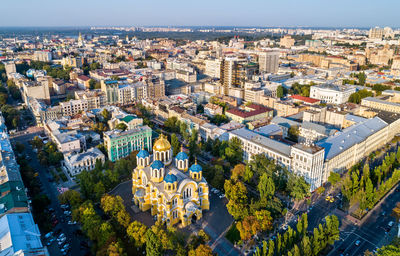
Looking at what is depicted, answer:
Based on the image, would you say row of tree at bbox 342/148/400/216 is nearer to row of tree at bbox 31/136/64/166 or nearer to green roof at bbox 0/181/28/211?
green roof at bbox 0/181/28/211

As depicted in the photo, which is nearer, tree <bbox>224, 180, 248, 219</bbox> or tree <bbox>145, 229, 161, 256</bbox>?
tree <bbox>145, 229, 161, 256</bbox>

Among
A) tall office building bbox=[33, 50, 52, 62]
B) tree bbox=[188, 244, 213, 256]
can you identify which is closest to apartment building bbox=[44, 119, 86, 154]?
tree bbox=[188, 244, 213, 256]

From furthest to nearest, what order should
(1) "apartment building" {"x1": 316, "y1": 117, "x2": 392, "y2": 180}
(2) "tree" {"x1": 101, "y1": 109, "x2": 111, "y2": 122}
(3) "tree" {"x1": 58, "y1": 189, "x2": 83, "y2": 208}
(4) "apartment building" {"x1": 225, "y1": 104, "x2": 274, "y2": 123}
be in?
(2) "tree" {"x1": 101, "y1": 109, "x2": 111, "y2": 122} < (4) "apartment building" {"x1": 225, "y1": 104, "x2": 274, "y2": 123} < (1) "apartment building" {"x1": 316, "y1": 117, "x2": 392, "y2": 180} < (3) "tree" {"x1": 58, "y1": 189, "x2": 83, "y2": 208}

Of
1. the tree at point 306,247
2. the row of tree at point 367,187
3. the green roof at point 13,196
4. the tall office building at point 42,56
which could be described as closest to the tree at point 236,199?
the tree at point 306,247

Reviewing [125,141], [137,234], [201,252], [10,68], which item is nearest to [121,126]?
[125,141]

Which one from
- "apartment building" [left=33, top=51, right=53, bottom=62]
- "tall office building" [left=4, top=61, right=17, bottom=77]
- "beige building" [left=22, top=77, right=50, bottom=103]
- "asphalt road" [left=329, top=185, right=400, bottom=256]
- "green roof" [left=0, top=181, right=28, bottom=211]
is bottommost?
"asphalt road" [left=329, top=185, right=400, bottom=256]

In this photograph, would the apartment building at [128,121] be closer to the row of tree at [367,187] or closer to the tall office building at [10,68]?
the row of tree at [367,187]
